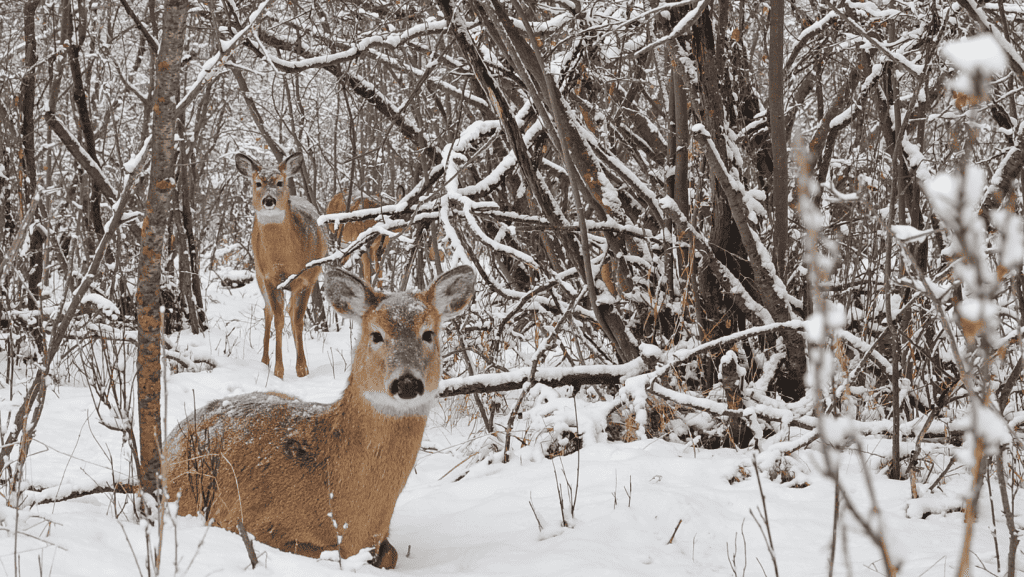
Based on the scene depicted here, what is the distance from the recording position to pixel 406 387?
11.1 feet

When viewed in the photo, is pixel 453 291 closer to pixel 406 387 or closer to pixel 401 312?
pixel 401 312

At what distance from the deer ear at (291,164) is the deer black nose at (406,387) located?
637 cm

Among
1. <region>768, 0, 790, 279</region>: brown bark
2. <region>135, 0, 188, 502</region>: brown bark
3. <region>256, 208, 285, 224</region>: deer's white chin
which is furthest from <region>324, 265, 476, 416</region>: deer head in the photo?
<region>256, 208, 285, 224</region>: deer's white chin

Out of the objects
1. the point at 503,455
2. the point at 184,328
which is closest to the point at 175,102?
the point at 503,455

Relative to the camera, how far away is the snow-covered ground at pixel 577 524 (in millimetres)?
2576

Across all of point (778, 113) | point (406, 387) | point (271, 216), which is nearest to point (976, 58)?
point (406, 387)

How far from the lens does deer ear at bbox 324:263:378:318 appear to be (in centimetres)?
382

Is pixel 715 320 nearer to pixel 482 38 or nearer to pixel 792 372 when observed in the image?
pixel 792 372

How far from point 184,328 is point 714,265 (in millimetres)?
6846

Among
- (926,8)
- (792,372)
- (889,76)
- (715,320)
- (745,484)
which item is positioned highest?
(926,8)

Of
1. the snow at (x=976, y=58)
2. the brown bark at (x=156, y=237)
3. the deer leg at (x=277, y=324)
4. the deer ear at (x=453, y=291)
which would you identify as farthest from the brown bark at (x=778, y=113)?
the deer leg at (x=277, y=324)

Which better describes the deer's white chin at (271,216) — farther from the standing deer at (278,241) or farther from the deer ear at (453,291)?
the deer ear at (453,291)

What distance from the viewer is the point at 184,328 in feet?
31.4

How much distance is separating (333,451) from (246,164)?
6720 mm
